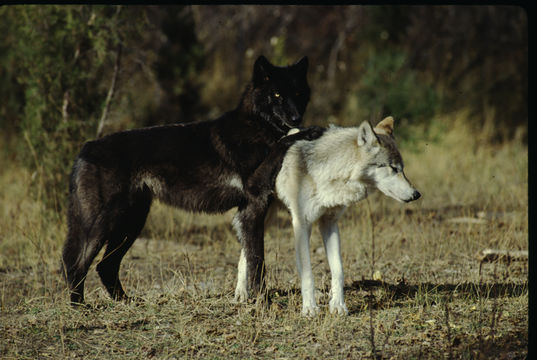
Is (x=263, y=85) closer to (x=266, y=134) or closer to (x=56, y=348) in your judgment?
(x=266, y=134)

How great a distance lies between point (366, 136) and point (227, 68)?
43.2ft

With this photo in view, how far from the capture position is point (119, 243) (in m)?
5.60

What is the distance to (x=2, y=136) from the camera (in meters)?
12.7

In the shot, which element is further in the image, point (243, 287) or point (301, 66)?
point (301, 66)

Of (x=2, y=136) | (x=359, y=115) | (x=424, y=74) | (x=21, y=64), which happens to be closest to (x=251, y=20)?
(x=424, y=74)

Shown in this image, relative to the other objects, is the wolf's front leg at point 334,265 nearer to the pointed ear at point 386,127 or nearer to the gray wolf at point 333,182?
the gray wolf at point 333,182

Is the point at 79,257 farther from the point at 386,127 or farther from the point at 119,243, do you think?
the point at 386,127

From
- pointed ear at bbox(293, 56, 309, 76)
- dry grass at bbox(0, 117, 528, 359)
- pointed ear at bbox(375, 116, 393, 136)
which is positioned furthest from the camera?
pointed ear at bbox(293, 56, 309, 76)

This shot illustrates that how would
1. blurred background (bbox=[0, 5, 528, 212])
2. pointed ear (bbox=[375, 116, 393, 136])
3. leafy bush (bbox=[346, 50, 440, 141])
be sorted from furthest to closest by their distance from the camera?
leafy bush (bbox=[346, 50, 440, 141]) → blurred background (bbox=[0, 5, 528, 212]) → pointed ear (bbox=[375, 116, 393, 136])

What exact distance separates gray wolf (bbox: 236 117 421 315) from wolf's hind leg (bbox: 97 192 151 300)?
4.60 ft

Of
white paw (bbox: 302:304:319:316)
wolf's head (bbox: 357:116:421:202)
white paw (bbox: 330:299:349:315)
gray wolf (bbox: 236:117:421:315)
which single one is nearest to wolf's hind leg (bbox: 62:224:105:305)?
gray wolf (bbox: 236:117:421:315)

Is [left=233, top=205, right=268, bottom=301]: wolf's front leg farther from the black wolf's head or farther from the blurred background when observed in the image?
the blurred background

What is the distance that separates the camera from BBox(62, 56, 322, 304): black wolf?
17.1ft

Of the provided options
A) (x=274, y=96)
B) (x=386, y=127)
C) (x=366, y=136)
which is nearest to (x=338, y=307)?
(x=366, y=136)
